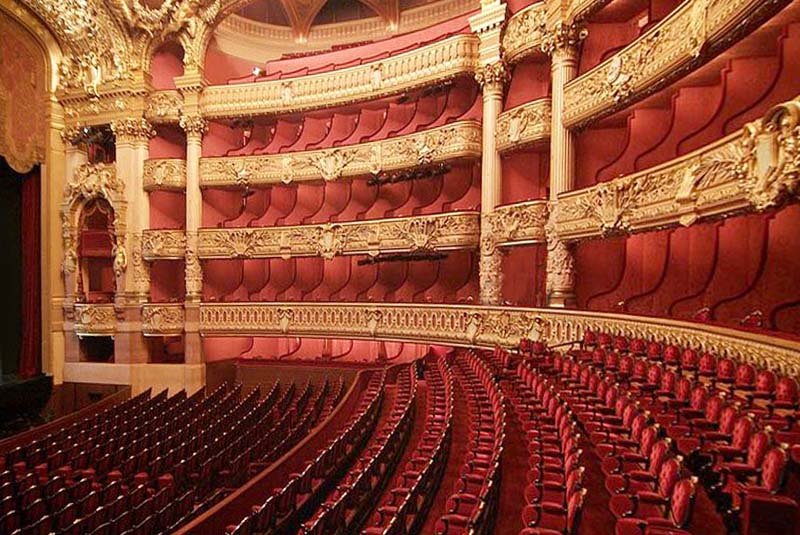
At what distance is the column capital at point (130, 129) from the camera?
9.08 metres

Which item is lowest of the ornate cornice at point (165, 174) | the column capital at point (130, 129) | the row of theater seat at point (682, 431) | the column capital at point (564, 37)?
the row of theater seat at point (682, 431)

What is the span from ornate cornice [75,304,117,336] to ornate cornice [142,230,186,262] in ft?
3.58

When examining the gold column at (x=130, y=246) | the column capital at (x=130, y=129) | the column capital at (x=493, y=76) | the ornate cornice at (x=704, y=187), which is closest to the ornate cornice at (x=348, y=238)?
the gold column at (x=130, y=246)

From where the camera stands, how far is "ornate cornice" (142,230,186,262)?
356 inches

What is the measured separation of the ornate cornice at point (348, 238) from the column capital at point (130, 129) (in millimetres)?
1987

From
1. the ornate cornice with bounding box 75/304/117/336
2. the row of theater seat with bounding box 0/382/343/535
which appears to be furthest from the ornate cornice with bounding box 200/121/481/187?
the row of theater seat with bounding box 0/382/343/535

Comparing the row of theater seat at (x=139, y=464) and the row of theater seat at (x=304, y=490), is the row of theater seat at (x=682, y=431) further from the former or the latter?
the row of theater seat at (x=139, y=464)

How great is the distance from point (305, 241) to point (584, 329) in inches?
188

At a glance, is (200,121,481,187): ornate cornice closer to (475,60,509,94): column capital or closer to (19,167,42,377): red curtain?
(475,60,509,94): column capital

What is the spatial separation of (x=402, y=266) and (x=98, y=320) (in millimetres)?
5122

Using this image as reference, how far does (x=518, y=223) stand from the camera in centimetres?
628

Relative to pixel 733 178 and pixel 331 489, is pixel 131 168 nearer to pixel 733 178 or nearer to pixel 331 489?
pixel 331 489

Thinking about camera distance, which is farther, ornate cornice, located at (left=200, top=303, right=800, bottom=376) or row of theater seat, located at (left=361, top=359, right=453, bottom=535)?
ornate cornice, located at (left=200, top=303, right=800, bottom=376)

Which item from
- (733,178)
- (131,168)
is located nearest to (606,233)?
(733,178)
